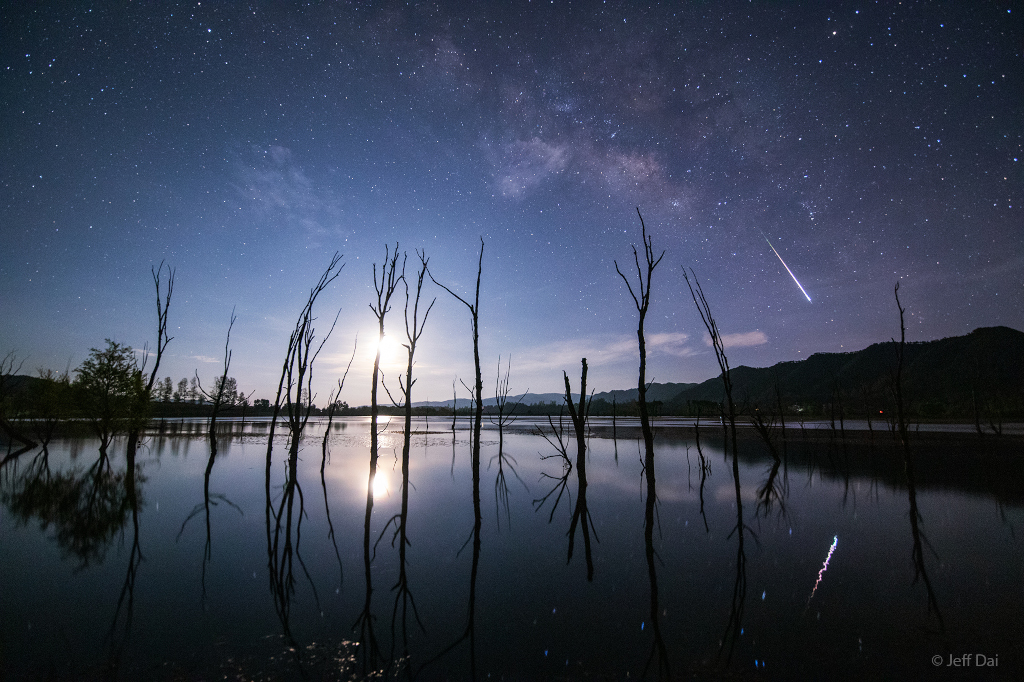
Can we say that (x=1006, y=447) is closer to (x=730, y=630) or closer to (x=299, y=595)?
(x=730, y=630)

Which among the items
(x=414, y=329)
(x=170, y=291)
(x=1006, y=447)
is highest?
(x=170, y=291)

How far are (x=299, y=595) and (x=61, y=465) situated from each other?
2247 cm

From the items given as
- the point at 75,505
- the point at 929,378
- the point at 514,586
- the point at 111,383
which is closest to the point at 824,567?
the point at 514,586

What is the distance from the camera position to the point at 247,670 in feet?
14.1

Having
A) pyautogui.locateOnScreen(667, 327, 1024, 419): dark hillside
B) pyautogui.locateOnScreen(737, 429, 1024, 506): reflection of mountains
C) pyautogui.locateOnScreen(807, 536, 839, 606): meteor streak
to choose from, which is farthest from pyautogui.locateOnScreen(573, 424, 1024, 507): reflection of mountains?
pyautogui.locateOnScreen(667, 327, 1024, 419): dark hillside

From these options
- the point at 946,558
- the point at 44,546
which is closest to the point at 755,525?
the point at 946,558

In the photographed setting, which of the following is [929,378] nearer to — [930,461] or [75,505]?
[930,461]

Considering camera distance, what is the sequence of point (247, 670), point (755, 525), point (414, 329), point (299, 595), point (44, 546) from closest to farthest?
point (247, 670) < point (299, 595) < point (44, 546) < point (755, 525) < point (414, 329)

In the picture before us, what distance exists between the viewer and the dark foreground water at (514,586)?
4.57 meters

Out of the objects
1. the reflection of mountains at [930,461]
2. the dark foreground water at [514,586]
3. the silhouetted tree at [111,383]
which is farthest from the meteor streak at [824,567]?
the silhouetted tree at [111,383]

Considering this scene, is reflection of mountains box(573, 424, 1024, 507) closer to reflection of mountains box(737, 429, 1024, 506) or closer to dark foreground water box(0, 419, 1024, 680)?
reflection of mountains box(737, 429, 1024, 506)

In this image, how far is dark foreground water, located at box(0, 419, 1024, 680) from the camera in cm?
457

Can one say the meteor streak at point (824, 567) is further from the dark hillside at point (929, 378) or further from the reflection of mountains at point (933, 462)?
the dark hillside at point (929, 378)

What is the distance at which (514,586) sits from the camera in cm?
679
